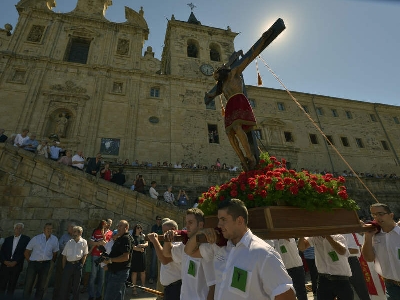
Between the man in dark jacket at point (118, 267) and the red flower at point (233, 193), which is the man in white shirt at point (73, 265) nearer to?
the man in dark jacket at point (118, 267)

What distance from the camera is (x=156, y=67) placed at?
72.6 feet

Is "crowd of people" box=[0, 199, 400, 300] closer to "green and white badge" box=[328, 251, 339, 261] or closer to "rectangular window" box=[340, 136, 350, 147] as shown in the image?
"green and white badge" box=[328, 251, 339, 261]

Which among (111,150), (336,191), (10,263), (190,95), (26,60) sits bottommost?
(10,263)

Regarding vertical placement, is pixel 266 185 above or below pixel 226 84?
below

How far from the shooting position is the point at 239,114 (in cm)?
405

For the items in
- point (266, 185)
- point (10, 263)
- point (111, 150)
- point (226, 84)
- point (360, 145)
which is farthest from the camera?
point (360, 145)

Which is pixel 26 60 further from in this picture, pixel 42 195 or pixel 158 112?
pixel 42 195

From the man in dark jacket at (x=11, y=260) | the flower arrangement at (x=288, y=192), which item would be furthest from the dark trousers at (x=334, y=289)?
the man in dark jacket at (x=11, y=260)

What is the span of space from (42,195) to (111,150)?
27.2 feet

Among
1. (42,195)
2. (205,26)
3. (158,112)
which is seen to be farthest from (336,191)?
(205,26)

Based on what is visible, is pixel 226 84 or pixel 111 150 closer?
pixel 226 84

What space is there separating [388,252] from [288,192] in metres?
2.02

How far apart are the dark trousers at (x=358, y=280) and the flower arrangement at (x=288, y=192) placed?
2.74 metres

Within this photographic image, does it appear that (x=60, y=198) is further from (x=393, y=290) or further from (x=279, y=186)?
(x=393, y=290)
